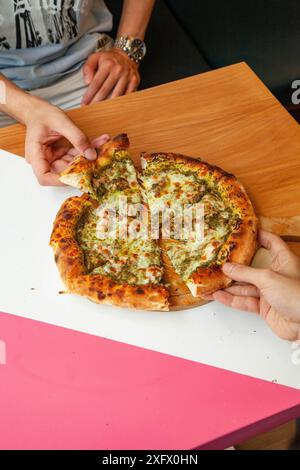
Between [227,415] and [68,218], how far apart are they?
523 mm

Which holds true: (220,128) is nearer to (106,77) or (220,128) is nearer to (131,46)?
(106,77)

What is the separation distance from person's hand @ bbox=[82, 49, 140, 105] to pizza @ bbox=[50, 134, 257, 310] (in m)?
0.45

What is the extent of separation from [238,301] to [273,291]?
3.9 inches

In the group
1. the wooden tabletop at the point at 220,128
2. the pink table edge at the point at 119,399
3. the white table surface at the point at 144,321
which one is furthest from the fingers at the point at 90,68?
the pink table edge at the point at 119,399

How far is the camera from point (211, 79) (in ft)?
5.56

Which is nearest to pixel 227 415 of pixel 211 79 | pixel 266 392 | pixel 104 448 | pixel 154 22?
pixel 266 392

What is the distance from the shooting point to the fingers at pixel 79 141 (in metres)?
1.38

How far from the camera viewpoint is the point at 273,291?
107 cm

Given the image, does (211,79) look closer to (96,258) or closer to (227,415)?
(96,258)

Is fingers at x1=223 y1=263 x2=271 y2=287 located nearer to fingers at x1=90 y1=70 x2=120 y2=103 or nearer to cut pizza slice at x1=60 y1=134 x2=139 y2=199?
cut pizza slice at x1=60 y1=134 x2=139 y2=199

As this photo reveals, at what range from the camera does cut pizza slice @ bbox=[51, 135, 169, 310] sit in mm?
1137

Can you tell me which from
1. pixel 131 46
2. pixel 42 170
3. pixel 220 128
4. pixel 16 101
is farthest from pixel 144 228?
pixel 131 46

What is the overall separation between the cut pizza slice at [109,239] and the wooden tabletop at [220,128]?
0.50 feet

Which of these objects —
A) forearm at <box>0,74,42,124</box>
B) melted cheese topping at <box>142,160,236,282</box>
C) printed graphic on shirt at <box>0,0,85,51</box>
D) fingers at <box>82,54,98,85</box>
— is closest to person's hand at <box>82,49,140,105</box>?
fingers at <box>82,54,98,85</box>
